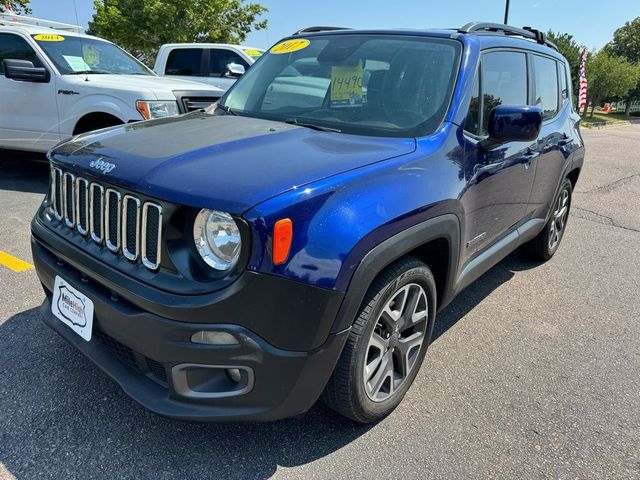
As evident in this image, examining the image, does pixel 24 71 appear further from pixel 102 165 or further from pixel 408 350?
pixel 408 350

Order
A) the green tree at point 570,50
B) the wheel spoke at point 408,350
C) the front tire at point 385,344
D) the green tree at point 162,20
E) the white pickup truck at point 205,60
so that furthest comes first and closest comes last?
the green tree at point 570,50, the green tree at point 162,20, the white pickup truck at point 205,60, the wheel spoke at point 408,350, the front tire at point 385,344

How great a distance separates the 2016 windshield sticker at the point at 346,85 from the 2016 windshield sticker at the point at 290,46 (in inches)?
18.5

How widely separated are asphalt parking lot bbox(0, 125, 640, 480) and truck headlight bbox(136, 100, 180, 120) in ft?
8.32

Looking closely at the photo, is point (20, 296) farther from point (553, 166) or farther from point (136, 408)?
point (553, 166)

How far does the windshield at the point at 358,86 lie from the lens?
2.65 metres

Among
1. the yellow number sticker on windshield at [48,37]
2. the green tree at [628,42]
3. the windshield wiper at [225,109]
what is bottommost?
the windshield wiper at [225,109]

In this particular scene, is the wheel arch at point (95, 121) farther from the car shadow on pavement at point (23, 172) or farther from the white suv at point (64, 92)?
the car shadow on pavement at point (23, 172)

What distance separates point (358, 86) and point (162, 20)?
21.3 meters

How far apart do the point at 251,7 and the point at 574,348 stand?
2515 cm

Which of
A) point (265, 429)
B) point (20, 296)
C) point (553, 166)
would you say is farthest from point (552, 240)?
point (20, 296)

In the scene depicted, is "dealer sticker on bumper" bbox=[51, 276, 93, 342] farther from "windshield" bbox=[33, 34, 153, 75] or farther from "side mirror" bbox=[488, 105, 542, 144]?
"windshield" bbox=[33, 34, 153, 75]

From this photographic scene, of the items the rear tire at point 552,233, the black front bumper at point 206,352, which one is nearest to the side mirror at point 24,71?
the black front bumper at point 206,352

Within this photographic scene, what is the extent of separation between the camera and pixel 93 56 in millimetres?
6508

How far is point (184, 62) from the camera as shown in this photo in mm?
9422
